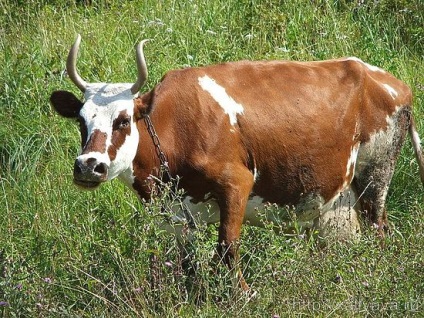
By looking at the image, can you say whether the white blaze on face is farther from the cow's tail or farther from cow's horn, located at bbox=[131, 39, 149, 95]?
the cow's tail

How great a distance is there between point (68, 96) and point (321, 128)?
1838mm

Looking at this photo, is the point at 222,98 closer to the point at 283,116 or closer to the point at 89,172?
the point at 283,116

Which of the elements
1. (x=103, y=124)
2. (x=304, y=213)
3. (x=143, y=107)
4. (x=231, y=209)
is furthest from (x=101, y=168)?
(x=304, y=213)

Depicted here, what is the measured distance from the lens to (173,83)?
24.1 ft

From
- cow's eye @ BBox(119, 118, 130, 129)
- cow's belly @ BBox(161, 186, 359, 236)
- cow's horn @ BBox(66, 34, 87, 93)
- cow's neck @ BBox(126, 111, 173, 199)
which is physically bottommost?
cow's belly @ BBox(161, 186, 359, 236)

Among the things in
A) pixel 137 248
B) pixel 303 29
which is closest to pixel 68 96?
pixel 137 248

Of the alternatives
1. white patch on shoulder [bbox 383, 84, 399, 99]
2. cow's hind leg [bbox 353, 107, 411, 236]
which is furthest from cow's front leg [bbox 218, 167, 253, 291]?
white patch on shoulder [bbox 383, 84, 399, 99]

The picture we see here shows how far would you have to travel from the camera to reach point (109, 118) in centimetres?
684

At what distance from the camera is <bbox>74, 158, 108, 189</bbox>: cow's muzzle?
657 cm

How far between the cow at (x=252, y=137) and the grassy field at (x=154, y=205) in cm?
32

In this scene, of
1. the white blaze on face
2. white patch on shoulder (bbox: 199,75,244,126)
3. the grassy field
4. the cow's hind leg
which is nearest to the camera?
the grassy field

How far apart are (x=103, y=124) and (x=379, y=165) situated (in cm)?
233

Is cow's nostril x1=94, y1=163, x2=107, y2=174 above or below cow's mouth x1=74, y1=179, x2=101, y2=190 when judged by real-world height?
above

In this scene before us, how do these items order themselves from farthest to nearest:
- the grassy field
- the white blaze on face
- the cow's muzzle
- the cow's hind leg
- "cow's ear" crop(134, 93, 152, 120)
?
the cow's hind leg, "cow's ear" crop(134, 93, 152, 120), the white blaze on face, the cow's muzzle, the grassy field
